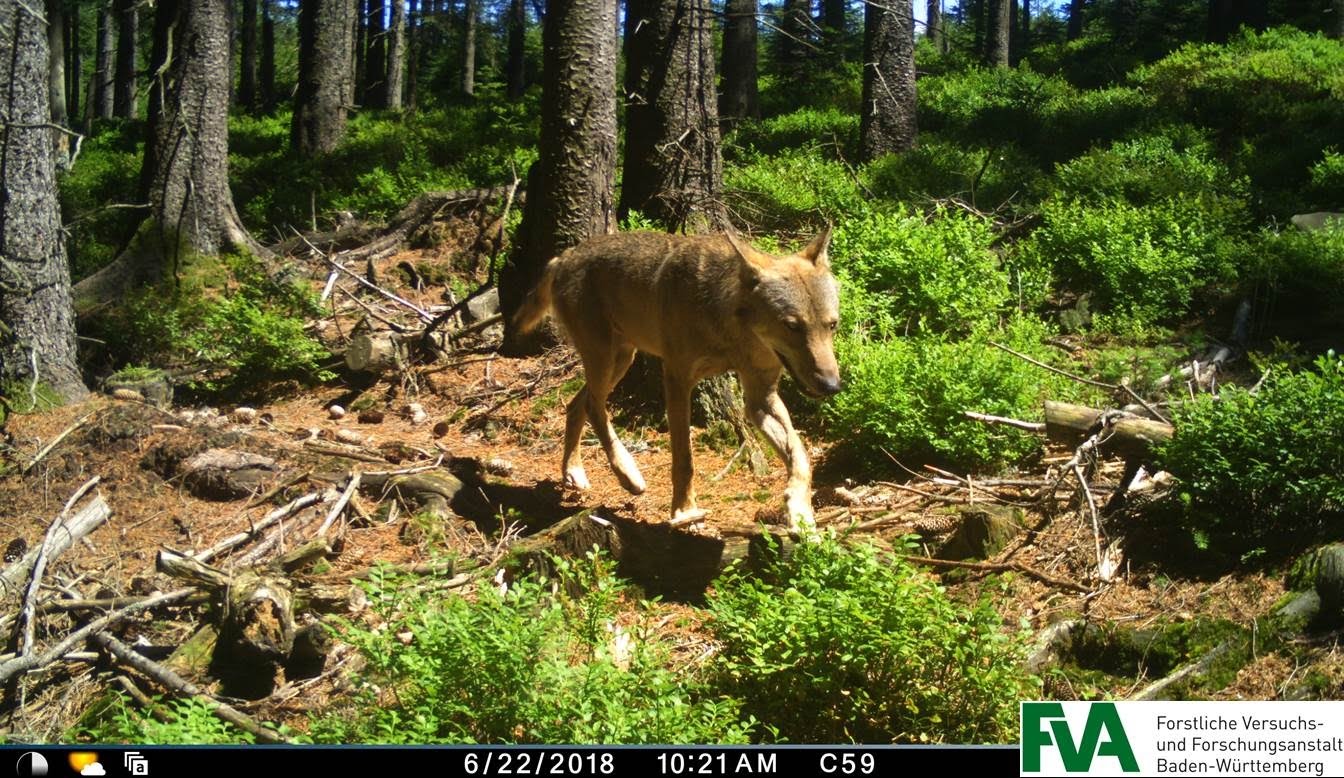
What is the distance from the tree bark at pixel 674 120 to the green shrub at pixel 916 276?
1426 millimetres

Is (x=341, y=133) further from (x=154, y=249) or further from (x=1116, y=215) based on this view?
(x=1116, y=215)

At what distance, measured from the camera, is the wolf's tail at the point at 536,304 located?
28.4 ft

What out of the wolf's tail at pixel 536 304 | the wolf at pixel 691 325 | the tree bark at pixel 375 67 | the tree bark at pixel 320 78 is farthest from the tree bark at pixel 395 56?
the wolf at pixel 691 325

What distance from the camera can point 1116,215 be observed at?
36.0 feet

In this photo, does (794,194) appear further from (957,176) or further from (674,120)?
(957,176)

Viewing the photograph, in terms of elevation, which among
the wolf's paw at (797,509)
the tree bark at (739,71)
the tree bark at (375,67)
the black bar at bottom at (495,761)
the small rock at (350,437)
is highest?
the tree bark at (375,67)

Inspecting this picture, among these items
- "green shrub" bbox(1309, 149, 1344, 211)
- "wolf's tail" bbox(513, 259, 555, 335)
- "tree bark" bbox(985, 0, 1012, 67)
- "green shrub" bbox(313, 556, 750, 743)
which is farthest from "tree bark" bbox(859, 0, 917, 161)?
"green shrub" bbox(313, 556, 750, 743)

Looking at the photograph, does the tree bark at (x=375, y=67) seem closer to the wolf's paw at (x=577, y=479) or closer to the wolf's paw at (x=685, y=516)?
the wolf's paw at (x=577, y=479)

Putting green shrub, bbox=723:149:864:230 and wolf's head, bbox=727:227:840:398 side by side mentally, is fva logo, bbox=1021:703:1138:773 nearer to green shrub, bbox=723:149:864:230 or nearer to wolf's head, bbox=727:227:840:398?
wolf's head, bbox=727:227:840:398

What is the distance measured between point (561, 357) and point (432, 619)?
5.74 meters

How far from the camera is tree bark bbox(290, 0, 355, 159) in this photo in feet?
65.0

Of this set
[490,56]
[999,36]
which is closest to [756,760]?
[999,36]

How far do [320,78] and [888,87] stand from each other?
1072cm

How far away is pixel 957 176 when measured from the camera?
1361 cm
